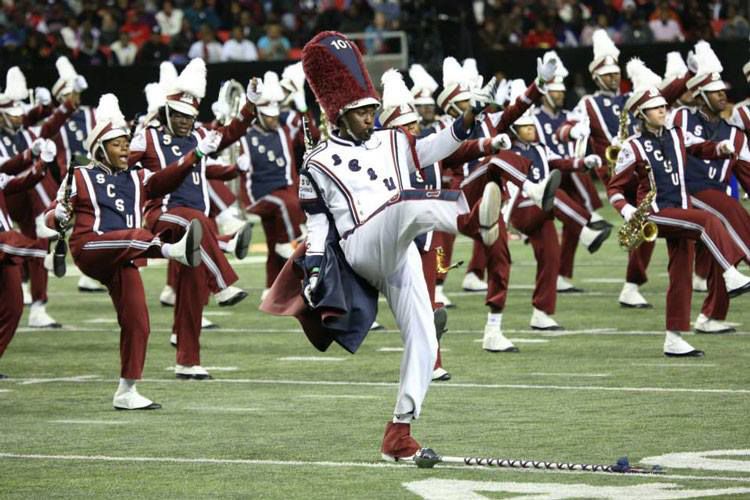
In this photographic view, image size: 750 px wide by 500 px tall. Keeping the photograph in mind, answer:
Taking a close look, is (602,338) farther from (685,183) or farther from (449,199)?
(449,199)

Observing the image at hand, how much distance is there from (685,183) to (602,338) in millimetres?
1403

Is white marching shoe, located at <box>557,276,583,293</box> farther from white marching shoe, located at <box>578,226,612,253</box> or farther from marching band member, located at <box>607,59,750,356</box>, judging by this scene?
marching band member, located at <box>607,59,750,356</box>

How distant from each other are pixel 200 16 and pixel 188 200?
51.8ft

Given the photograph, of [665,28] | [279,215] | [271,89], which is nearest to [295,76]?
[271,89]

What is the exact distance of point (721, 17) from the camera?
25.5 meters

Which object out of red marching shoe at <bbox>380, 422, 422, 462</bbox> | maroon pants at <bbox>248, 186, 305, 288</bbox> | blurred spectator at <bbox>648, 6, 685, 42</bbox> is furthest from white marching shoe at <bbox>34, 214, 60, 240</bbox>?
blurred spectator at <bbox>648, 6, 685, 42</bbox>

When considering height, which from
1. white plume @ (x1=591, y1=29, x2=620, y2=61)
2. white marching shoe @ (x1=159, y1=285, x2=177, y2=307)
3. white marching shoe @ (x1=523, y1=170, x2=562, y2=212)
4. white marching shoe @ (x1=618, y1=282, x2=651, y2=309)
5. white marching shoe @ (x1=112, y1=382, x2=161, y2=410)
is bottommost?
white marching shoe @ (x1=159, y1=285, x2=177, y2=307)

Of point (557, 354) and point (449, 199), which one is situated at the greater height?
point (449, 199)

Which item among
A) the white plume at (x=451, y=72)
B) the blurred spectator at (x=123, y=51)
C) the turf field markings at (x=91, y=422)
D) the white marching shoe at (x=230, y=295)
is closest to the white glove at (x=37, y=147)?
the white marching shoe at (x=230, y=295)


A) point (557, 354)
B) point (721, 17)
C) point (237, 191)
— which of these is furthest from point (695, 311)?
point (721, 17)

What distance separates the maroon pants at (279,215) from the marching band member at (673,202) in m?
4.50

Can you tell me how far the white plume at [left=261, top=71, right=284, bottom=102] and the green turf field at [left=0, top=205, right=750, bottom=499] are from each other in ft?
8.09

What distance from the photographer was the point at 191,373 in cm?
1102

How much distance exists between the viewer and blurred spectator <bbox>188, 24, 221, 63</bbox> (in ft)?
84.8
